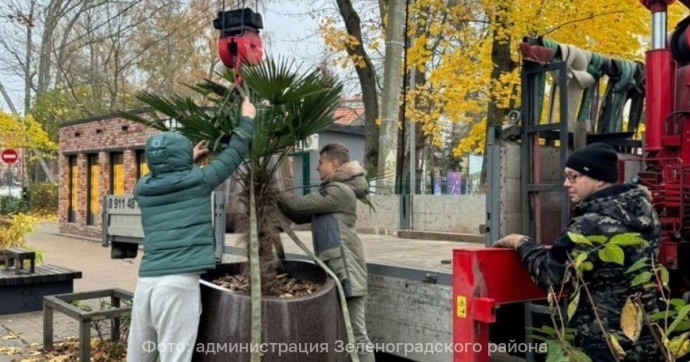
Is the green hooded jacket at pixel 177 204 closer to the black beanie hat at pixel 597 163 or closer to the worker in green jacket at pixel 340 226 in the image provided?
the worker in green jacket at pixel 340 226

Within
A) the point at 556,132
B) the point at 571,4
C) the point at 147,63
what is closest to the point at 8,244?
the point at 556,132

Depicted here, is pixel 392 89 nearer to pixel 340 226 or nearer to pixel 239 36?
pixel 239 36

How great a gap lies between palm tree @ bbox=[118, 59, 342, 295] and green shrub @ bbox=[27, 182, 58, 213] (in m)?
27.1

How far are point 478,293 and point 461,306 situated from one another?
4.0 inches

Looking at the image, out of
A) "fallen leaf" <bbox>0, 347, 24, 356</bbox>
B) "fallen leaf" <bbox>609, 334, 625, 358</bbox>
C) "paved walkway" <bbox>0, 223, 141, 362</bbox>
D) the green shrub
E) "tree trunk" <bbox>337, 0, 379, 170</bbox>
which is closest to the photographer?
"fallen leaf" <bbox>609, 334, 625, 358</bbox>

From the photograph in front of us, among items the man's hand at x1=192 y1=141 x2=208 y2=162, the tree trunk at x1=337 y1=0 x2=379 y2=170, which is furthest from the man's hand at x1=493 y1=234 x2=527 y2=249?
the tree trunk at x1=337 y1=0 x2=379 y2=170

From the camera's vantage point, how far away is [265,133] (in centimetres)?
386

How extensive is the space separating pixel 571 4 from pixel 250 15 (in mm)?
8695

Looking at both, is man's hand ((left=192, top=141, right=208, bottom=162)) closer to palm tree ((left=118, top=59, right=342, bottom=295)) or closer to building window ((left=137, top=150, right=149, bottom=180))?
palm tree ((left=118, top=59, right=342, bottom=295))

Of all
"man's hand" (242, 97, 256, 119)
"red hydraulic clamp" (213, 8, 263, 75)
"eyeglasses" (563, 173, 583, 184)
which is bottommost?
"eyeglasses" (563, 173, 583, 184)

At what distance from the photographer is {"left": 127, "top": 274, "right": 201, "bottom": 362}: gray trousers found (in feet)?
11.5

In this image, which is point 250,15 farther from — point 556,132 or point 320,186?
point 556,132

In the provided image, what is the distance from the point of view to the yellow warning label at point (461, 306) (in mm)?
3053

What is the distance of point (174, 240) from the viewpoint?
352 centimetres
